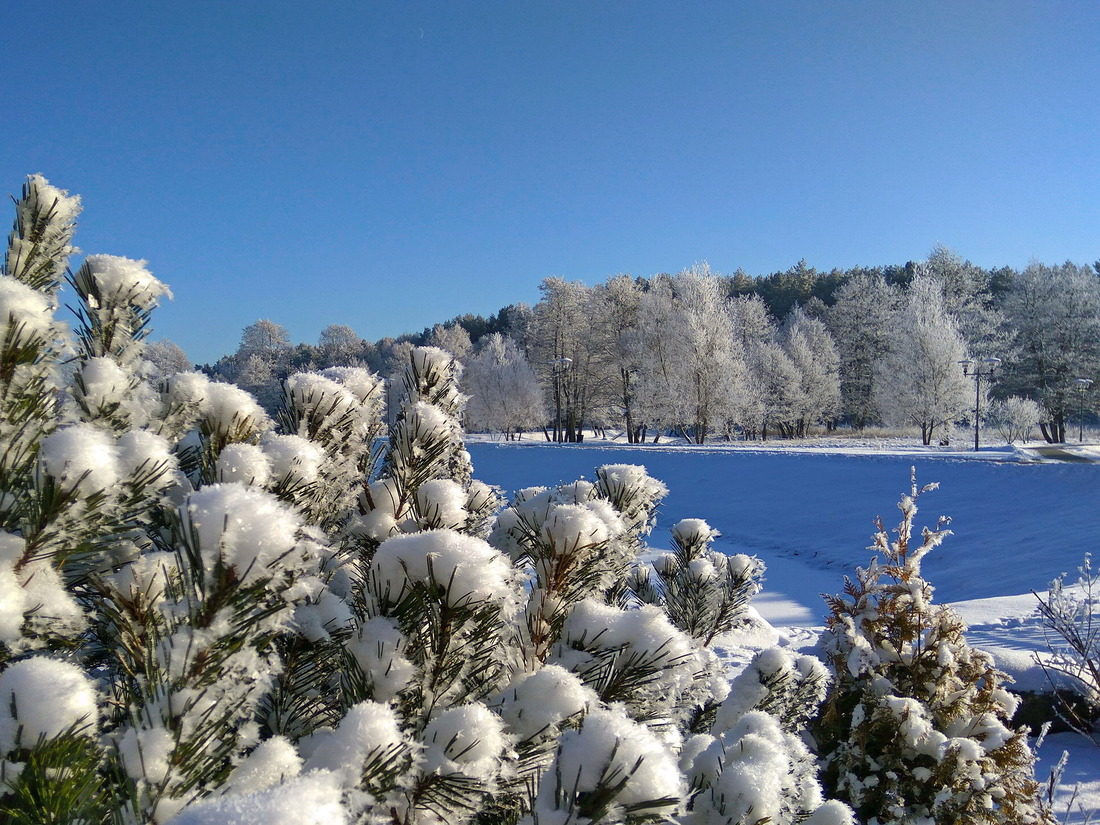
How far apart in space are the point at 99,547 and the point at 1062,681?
6046mm

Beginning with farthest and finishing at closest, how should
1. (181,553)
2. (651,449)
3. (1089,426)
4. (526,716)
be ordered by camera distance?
(1089,426), (651,449), (526,716), (181,553)

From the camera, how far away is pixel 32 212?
1303 millimetres

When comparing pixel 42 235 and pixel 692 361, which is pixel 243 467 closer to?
pixel 42 235

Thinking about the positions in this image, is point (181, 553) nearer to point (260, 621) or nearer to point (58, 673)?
point (260, 621)

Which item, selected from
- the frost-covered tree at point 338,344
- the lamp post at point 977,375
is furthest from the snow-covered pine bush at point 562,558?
the frost-covered tree at point 338,344

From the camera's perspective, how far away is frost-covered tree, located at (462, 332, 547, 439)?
38.7 metres

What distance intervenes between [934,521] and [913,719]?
12.1 meters

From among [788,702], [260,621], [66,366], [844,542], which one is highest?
[66,366]

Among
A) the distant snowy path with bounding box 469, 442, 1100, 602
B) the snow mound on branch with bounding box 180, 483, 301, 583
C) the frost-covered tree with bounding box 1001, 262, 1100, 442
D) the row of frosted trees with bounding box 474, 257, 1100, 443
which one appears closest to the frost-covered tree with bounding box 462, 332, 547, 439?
the row of frosted trees with bounding box 474, 257, 1100, 443

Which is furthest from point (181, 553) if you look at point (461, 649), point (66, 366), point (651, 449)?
point (651, 449)

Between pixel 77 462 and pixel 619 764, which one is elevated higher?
pixel 77 462

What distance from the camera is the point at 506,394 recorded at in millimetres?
38844

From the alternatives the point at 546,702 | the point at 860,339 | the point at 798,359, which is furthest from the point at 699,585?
the point at 860,339

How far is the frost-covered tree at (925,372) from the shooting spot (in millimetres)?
27672
